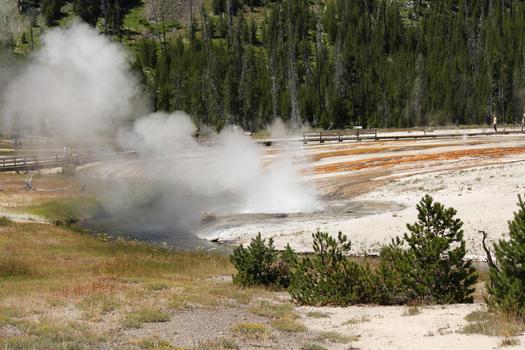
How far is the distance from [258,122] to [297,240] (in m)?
108

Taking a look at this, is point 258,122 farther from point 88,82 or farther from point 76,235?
point 76,235

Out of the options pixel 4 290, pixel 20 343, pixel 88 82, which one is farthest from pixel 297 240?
pixel 88 82

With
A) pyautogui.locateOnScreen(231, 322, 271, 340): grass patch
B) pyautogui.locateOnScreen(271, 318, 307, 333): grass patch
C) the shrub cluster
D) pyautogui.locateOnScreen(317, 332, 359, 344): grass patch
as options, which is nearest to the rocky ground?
the shrub cluster

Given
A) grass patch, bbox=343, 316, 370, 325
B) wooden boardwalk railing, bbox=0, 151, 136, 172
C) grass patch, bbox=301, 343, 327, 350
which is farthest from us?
wooden boardwalk railing, bbox=0, 151, 136, 172

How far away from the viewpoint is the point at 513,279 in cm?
1537

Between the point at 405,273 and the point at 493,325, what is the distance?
505 centimetres

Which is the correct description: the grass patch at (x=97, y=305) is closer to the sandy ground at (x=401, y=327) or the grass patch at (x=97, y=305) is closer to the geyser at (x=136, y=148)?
the sandy ground at (x=401, y=327)

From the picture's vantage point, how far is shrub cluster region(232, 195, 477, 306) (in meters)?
18.8

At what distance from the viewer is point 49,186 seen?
5847 cm

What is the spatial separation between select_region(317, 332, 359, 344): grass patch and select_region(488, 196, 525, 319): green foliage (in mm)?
3712

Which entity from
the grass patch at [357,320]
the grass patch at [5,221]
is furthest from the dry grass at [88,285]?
the grass patch at [357,320]

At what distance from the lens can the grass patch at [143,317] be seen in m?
16.1

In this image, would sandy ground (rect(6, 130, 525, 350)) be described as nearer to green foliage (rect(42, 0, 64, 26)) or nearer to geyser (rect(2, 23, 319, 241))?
geyser (rect(2, 23, 319, 241))

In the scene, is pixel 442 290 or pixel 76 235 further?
pixel 76 235
